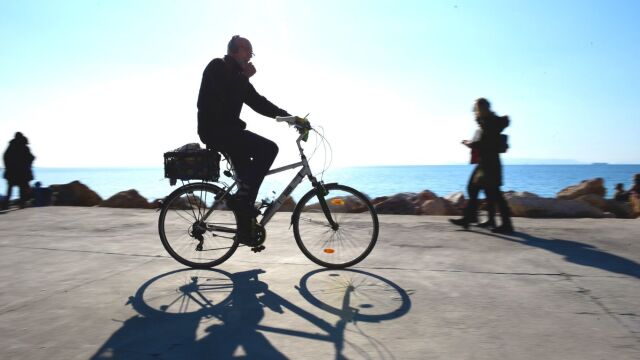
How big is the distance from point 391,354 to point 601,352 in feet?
3.90

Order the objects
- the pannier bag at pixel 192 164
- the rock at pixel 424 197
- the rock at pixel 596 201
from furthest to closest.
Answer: the rock at pixel 424 197
the rock at pixel 596 201
the pannier bag at pixel 192 164

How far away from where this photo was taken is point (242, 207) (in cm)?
428

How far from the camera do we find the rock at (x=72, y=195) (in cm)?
1339

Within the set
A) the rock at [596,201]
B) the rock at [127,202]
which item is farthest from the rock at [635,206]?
the rock at [127,202]

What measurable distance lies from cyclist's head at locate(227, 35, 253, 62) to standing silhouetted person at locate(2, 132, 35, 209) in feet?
34.0

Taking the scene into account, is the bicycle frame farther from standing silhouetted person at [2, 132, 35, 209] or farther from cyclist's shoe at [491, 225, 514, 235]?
standing silhouetted person at [2, 132, 35, 209]

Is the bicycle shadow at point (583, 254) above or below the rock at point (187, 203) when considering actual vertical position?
below

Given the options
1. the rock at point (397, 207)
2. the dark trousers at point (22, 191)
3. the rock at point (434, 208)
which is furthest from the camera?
the dark trousers at point (22, 191)

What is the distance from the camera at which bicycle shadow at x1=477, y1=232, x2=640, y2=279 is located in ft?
14.3

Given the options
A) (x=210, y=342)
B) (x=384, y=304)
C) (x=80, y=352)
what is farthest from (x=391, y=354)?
(x=80, y=352)

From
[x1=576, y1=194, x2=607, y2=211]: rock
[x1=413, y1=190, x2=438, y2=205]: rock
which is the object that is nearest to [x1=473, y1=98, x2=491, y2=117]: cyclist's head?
[x1=413, y1=190, x2=438, y2=205]: rock

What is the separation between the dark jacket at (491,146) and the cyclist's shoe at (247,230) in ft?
13.6

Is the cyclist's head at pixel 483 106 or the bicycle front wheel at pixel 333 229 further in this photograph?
the cyclist's head at pixel 483 106

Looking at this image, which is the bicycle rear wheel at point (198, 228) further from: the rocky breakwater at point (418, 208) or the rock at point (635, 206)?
the rock at point (635, 206)
